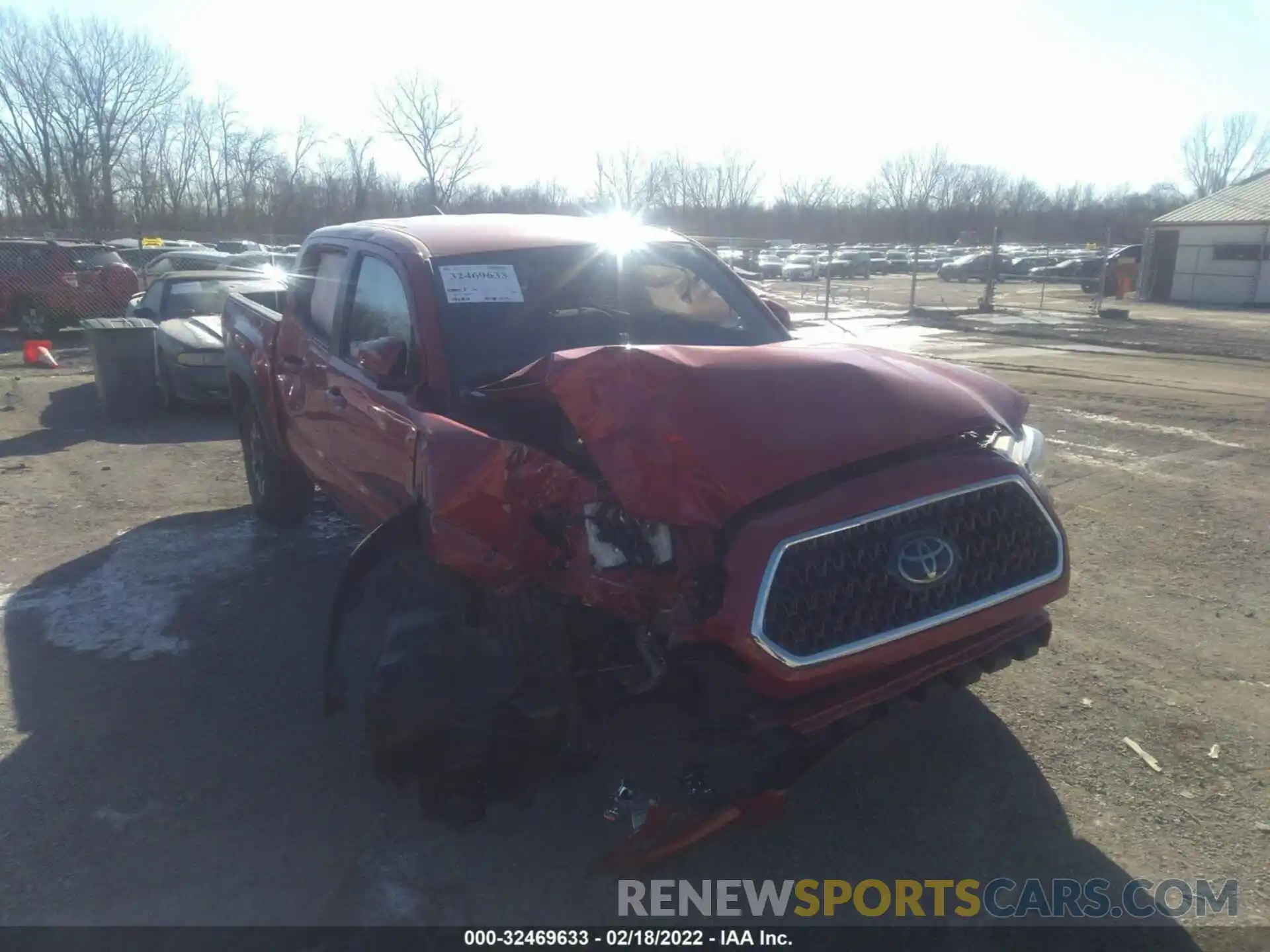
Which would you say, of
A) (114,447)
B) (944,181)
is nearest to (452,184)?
(114,447)

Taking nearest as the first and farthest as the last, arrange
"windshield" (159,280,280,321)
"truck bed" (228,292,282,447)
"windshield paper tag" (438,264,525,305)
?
"windshield paper tag" (438,264,525,305), "truck bed" (228,292,282,447), "windshield" (159,280,280,321)

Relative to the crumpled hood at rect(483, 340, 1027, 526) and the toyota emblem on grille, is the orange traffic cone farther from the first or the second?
the toyota emblem on grille

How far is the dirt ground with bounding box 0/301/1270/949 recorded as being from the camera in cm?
318

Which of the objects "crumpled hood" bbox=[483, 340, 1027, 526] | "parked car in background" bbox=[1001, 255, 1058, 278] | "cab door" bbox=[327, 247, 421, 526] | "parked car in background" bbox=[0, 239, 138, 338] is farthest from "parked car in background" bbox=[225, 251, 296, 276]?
"parked car in background" bbox=[1001, 255, 1058, 278]

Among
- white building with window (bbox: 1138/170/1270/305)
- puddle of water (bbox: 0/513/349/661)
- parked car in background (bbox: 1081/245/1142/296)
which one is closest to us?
puddle of water (bbox: 0/513/349/661)

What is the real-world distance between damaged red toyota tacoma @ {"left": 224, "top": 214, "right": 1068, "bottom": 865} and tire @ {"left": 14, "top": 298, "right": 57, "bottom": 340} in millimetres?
18270

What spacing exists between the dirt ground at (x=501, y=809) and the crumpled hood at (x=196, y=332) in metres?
4.27

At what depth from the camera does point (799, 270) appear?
42281 millimetres

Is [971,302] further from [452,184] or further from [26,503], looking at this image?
[26,503]

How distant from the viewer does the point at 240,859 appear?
10.9ft

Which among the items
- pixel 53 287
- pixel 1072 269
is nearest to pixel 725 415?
pixel 53 287

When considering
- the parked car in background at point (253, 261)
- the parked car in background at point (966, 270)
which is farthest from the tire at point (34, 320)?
the parked car in background at point (966, 270)

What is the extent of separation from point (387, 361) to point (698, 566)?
1615 millimetres

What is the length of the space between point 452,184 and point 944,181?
2196 inches
